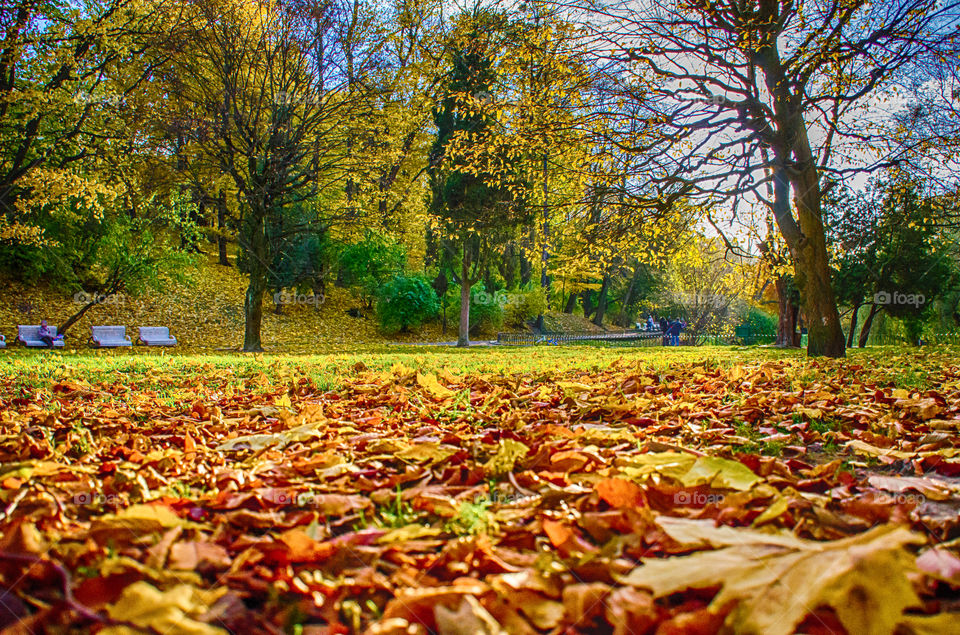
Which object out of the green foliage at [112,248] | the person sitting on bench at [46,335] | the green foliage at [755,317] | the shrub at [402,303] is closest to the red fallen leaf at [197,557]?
the person sitting on bench at [46,335]

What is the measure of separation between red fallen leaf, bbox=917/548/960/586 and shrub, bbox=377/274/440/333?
21.6 m

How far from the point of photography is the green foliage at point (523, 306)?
28.2m

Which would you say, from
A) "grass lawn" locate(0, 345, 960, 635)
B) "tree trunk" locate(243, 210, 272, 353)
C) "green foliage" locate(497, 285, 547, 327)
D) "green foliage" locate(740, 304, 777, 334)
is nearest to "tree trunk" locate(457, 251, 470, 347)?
"tree trunk" locate(243, 210, 272, 353)

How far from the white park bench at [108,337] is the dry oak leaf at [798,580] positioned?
18082 mm

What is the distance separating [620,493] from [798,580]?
A: 502mm

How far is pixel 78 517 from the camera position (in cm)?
147

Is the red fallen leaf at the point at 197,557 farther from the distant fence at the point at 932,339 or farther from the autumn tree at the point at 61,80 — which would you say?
the distant fence at the point at 932,339

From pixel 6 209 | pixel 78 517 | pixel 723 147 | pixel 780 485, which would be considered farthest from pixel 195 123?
pixel 780 485

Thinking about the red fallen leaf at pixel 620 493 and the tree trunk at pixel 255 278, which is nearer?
the red fallen leaf at pixel 620 493

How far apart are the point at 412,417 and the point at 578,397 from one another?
3.48ft

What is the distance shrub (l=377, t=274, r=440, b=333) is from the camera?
22.3m

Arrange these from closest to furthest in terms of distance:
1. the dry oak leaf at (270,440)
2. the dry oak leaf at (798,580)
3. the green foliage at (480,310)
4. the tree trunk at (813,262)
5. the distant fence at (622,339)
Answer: the dry oak leaf at (798,580) < the dry oak leaf at (270,440) < the tree trunk at (813,262) < the distant fence at (622,339) < the green foliage at (480,310)

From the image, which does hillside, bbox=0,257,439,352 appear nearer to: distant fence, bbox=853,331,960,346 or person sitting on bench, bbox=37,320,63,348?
person sitting on bench, bbox=37,320,63,348

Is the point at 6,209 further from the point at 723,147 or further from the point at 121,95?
the point at 723,147
